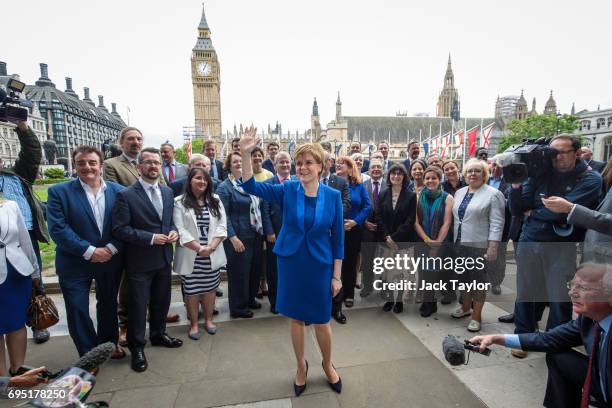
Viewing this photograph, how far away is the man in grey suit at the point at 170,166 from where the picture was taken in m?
5.32

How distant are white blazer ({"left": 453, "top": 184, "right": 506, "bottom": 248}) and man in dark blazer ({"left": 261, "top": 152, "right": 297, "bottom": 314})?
2.28 m

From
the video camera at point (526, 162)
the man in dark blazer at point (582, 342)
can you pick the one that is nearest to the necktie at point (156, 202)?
the man in dark blazer at point (582, 342)

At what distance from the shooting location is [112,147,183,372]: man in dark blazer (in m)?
2.91

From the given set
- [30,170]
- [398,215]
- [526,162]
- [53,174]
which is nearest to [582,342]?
[526,162]

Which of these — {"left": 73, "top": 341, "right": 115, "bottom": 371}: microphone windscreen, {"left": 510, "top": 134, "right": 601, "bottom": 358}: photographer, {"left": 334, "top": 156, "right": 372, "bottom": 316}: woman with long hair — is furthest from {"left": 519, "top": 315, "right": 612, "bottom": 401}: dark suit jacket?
{"left": 73, "top": 341, "right": 115, "bottom": 371}: microphone windscreen

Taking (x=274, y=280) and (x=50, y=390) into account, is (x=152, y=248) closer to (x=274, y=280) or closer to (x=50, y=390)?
(x=274, y=280)

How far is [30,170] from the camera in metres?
3.29

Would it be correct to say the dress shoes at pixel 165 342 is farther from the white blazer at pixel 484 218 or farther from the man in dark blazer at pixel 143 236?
the white blazer at pixel 484 218

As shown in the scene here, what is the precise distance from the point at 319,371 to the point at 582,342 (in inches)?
79.7

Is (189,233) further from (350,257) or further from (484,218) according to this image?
(484,218)

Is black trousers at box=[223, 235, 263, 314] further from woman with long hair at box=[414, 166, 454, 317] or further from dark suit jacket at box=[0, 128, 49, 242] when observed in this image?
woman with long hair at box=[414, 166, 454, 317]

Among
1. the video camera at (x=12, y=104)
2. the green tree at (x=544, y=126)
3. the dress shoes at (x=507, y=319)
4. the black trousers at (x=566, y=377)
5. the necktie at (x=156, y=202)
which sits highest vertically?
the green tree at (x=544, y=126)

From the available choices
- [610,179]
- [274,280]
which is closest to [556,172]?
[610,179]

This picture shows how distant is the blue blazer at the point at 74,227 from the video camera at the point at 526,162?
3.81 metres
